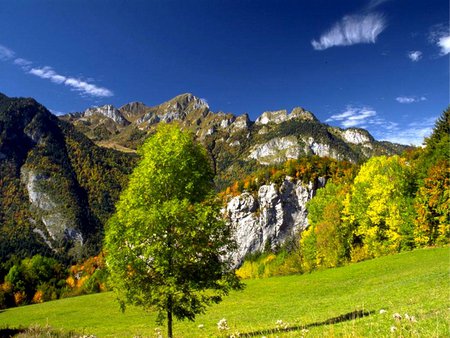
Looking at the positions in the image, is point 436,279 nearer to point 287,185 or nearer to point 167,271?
point 167,271

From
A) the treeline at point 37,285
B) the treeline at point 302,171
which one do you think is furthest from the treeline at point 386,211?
the treeline at point 37,285

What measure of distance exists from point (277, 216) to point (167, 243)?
131m

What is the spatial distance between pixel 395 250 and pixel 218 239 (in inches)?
2089

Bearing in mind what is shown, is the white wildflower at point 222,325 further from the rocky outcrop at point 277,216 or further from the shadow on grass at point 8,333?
the rocky outcrop at point 277,216

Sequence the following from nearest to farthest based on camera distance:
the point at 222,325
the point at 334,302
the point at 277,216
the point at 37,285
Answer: the point at 222,325, the point at 334,302, the point at 37,285, the point at 277,216

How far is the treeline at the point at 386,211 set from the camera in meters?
54.2

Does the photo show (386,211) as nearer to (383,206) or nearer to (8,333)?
(383,206)

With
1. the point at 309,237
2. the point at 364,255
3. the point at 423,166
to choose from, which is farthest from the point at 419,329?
the point at 309,237

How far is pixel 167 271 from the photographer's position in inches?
759

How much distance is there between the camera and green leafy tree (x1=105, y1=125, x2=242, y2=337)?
18.9 m

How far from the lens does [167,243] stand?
19.2 meters

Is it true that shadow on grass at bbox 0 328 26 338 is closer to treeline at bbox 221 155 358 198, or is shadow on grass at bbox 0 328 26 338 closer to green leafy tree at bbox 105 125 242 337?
green leafy tree at bbox 105 125 242 337

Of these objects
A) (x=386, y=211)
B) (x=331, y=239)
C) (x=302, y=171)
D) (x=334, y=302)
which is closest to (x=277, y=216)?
(x=302, y=171)

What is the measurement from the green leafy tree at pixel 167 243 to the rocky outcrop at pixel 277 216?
410 ft
